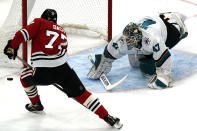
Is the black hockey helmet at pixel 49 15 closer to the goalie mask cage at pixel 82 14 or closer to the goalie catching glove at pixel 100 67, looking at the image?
the goalie catching glove at pixel 100 67

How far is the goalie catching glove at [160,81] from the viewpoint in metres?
3.81

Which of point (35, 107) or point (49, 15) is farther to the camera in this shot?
point (35, 107)

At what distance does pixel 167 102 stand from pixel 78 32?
75.7 inches

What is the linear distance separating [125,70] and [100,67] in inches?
12.5

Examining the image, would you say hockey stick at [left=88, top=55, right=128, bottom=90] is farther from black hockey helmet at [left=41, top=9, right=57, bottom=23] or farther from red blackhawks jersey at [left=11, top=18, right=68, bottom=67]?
black hockey helmet at [left=41, top=9, right=57, bottom=23]

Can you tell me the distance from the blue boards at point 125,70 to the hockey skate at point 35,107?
0.60 m

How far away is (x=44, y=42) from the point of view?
3039mm

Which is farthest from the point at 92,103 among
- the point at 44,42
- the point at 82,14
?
the point at 82,14

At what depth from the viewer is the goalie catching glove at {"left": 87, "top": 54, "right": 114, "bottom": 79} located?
406 cm

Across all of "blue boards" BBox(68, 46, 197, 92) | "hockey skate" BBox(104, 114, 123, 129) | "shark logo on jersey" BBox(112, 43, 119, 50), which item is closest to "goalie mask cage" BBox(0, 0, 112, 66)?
"blue boards" BBox(68, 46, 197, 92)

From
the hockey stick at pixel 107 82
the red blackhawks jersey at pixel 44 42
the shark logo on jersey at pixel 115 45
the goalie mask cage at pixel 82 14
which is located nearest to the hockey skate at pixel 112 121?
the red blackhawks jersey at pixel 44 42

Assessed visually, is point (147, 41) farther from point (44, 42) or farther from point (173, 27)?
point (44, 42)

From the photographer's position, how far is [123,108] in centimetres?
349

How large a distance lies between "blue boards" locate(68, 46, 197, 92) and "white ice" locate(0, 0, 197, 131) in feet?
0.37
